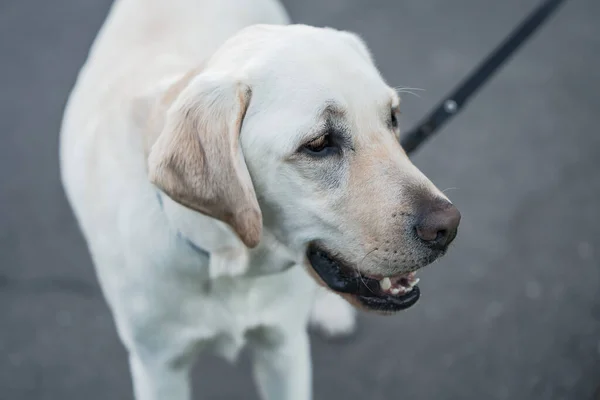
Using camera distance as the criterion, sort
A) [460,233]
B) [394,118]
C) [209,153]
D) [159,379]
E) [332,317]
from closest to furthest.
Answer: [209,153]
[394,118]
[159,379]
[332,317]
[460,233]

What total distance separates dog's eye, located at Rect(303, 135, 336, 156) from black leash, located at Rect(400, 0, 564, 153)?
2.25 feet

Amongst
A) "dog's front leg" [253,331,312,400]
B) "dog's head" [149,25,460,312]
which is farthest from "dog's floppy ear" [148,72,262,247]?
"dog's front leg" [253,331,312,400]

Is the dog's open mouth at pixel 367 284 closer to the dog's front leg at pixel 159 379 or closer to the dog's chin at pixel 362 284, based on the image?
the dog's chin at pixel 362 284

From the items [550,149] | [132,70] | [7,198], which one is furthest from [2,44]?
[550,149]

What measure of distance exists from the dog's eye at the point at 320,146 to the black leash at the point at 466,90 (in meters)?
0.69

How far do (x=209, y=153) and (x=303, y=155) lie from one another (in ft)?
0.75

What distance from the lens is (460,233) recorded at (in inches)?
145

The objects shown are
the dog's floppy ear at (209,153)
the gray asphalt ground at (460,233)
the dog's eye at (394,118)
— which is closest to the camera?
the dog's floppy ear at (209,153)

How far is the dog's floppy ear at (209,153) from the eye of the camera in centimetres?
179

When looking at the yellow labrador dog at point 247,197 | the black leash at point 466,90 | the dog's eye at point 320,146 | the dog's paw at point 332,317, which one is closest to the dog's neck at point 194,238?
the yellow labrador dog at point 247,197

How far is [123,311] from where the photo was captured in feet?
7.57

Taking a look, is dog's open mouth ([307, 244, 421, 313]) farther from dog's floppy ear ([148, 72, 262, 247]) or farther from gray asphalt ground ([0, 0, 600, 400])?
gray asphalt ground ([0, 0, 600, 400])

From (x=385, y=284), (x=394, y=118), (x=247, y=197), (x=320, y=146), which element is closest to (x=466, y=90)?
(x=394, y=118)

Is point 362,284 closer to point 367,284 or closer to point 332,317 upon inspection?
point 367,284
